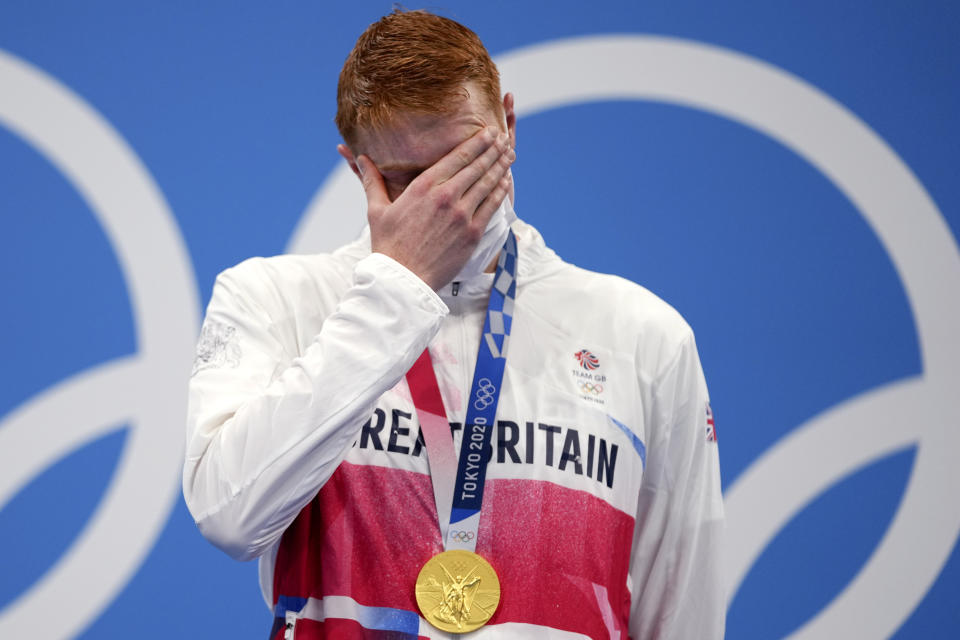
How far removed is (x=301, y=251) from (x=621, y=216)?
89 centimetres

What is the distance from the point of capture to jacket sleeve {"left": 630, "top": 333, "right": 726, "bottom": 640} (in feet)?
4.97

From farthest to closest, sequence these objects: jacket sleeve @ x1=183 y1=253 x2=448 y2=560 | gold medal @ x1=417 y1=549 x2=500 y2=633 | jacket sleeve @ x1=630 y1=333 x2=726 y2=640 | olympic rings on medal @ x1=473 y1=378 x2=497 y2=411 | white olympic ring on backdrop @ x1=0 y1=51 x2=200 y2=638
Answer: white olympic ring on backdrop @ x1=0 y1=51 x2=200 y2=638 → jacket sleeve @ x1=630 y1=333 x2=726 y2=640 → olympic rings on medal @ x1=473 y1=378 x2=497 y2=411 → gold medal @ x1=417 y1=549 x2=500 y2=633 → jacket sleeve @ x1=183 y1=253 x2=448 y2=560

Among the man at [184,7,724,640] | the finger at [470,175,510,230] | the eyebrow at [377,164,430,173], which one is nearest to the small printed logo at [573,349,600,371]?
the man at [184,7,724,640]

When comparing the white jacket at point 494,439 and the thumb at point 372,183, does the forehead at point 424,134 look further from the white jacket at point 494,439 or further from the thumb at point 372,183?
the white jacket at point 494,439

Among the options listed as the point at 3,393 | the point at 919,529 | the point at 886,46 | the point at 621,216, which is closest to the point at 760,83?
the point at 886,46

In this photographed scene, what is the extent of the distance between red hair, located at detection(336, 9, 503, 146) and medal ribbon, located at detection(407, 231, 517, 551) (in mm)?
323

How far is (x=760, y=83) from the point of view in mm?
2654

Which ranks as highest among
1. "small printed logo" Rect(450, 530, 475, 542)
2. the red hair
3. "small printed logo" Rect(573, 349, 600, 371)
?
the red hair

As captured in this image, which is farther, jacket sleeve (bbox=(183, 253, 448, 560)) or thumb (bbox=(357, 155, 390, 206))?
thumb (bbox=(357, 155, 390, 206))

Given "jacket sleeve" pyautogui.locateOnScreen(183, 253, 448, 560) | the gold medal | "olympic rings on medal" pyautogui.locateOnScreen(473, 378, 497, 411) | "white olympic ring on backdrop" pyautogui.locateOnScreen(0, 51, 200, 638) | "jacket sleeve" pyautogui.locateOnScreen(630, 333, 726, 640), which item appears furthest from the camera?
"white olympic ring on backdrop" pyautogui.locateOnScreen(0, 51, 200, 638)

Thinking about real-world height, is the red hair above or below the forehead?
above

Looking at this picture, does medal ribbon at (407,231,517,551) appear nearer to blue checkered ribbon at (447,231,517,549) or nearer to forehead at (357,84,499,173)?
blue checkered ribbon at (447,231,517,549)

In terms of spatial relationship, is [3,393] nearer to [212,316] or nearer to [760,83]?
[212,316]

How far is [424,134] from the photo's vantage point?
135cm
